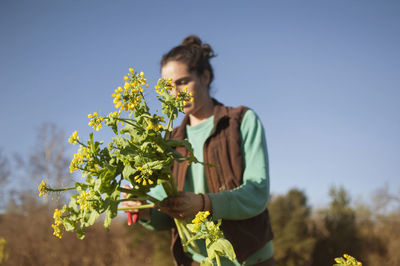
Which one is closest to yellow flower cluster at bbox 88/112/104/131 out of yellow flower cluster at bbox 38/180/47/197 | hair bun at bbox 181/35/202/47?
yellow flower cluster at bbox 38/180/47/197

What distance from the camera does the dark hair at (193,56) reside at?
218 centimetres

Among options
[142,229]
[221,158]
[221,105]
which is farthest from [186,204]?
[142,229]

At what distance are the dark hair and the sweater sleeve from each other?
531 mm

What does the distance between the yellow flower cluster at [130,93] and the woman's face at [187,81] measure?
951mm

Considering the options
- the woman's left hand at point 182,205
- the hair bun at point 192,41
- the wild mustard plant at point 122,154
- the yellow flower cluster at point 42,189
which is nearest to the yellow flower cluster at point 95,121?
the wild mustard plant at point 122,154

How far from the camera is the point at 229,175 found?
1.85 meters

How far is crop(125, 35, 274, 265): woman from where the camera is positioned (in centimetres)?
152

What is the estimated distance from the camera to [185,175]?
6.86 feet

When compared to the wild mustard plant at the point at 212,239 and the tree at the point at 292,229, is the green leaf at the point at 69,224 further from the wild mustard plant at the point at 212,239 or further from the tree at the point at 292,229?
the tree at the point at 292,229

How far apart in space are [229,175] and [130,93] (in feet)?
3.19

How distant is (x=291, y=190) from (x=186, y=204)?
7125 mm

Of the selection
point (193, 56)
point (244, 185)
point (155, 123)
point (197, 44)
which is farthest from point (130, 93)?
point (197, 44)

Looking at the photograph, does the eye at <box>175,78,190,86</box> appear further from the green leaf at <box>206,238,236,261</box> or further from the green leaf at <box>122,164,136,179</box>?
the green leaf at <box>206,238,236,261</box>

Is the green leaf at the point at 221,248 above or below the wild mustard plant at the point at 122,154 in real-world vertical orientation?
below
